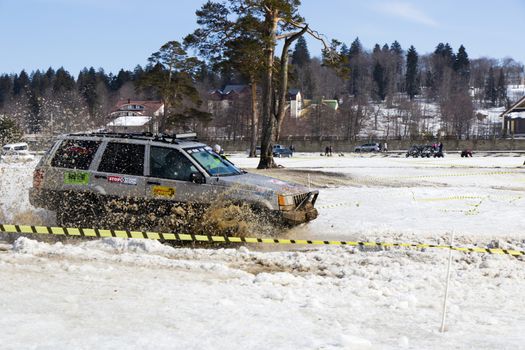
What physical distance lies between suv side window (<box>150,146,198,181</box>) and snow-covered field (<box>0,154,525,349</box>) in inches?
49.8

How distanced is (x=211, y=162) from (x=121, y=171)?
4.95 feet

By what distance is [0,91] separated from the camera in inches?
6166

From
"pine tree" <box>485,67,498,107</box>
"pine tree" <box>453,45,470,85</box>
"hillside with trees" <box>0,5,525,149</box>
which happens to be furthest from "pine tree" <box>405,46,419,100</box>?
"pine tree" <box>485,67,498,107</box>

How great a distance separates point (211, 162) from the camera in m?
10.5

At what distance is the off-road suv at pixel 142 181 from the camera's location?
32.3 ft

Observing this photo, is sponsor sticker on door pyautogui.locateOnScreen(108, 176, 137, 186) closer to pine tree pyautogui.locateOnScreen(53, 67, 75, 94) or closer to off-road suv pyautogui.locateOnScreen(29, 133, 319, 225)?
off-road suv pyautogui.locateOnScreen(29, 133, 319, 225)

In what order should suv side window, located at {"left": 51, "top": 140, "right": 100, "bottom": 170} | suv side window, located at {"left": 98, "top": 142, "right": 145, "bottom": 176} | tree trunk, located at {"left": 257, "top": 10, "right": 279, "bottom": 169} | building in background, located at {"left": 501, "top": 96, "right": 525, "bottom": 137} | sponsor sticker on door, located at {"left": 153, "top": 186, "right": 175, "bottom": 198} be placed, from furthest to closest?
1. building in background, located at {"left": 501, "top": 96, "right": 525, "bottom": 137}
2. tree trunk, located at {"left": 257, "top": 10, "right": 279, "bottom": 169}
3. suv side window, located at {"left": 51, "top": 140, "right": 100, "bottom": 170}
4. suv side window, located at {"left": 98, "top": 142, "right": 145, "bottom": 176}
5. sponsor sticker on door, located at {"left": 153, "top": 186, "right": 175, "bottom": 198}

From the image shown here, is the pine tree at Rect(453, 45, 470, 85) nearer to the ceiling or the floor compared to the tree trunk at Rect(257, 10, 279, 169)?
nearer to the ceiling

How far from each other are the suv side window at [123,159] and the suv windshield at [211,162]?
82cm

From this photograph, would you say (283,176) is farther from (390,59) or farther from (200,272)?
(390,59)

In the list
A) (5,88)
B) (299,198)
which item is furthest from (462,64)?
(299,198)

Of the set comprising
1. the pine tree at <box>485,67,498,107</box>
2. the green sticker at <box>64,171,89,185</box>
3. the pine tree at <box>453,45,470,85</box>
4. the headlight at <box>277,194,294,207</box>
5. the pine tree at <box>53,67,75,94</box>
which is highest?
the pine tree at <box>453,45,470,85</box>

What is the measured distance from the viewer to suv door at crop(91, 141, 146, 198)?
10.1 metres

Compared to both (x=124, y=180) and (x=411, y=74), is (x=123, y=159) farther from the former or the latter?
(x=411, y=74)
